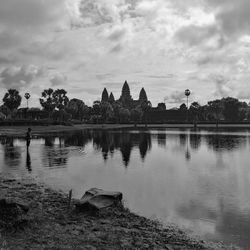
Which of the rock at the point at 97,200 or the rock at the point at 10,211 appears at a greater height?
the rock at the point at 10,211

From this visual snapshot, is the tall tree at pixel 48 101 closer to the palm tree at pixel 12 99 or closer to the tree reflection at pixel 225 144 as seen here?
the palm tree at pixel 12 99

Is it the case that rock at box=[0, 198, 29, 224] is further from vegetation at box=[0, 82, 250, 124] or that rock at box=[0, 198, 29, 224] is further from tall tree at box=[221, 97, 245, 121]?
tall tree at box=[221, 97, 245, 121]

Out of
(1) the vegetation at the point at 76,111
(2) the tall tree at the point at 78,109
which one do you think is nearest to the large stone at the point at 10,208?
(1) the vegetation at the point at 76,111

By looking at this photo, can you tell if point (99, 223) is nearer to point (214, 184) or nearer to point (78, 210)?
point (78, 210)

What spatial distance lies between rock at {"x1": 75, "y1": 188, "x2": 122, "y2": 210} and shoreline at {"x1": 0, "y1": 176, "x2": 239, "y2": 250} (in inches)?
12.8

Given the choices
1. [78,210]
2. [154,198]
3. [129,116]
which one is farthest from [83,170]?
[129,116]

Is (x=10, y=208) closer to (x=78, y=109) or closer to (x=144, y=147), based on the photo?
(x=144, y=147)

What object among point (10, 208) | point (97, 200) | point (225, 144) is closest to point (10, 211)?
point (10, 208)

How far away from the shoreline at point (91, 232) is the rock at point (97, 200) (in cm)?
33

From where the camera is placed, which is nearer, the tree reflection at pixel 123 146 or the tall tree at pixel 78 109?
the tree reflection at pixel 123 146

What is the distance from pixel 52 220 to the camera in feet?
40.3

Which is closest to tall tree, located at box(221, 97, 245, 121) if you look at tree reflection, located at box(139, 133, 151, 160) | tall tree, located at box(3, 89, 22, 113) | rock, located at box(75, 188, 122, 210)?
tall tree, located at box(3, 89, 22, 113)

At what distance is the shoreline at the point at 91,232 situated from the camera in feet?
32.9

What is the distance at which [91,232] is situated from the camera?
37.0ft
